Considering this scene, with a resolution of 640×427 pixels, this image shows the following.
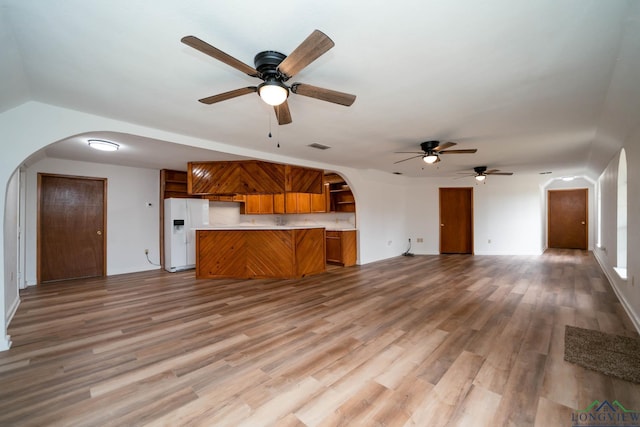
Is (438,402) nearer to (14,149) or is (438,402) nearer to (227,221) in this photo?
(14,149)

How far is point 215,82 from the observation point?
229 cm

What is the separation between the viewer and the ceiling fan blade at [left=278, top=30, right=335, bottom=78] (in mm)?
1399

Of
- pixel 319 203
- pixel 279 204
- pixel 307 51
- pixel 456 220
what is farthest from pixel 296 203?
pixel 307 51

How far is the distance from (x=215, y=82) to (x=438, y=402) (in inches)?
115

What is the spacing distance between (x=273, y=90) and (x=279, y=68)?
19 cm

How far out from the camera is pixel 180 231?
20.2 ft

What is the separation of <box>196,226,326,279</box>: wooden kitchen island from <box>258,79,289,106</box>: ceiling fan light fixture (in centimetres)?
346

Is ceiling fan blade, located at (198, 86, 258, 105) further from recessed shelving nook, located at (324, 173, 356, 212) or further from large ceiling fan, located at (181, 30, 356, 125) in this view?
recessed shelving nook, located at (324, 173, 356, 212)

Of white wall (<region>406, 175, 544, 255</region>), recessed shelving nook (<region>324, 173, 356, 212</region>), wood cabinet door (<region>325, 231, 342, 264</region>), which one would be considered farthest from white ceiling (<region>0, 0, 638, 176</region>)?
white wall (<region>406, 175, 544, 255</region>)

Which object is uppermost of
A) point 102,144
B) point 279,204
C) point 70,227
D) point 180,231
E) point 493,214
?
point 102,144

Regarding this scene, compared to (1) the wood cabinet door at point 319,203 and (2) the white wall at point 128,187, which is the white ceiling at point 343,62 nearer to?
(2) the white wall at point 128,187

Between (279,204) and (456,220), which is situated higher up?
(279,204)

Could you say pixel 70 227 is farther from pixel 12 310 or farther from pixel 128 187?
pixel 12 310

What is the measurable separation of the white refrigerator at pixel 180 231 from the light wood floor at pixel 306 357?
173 cm
